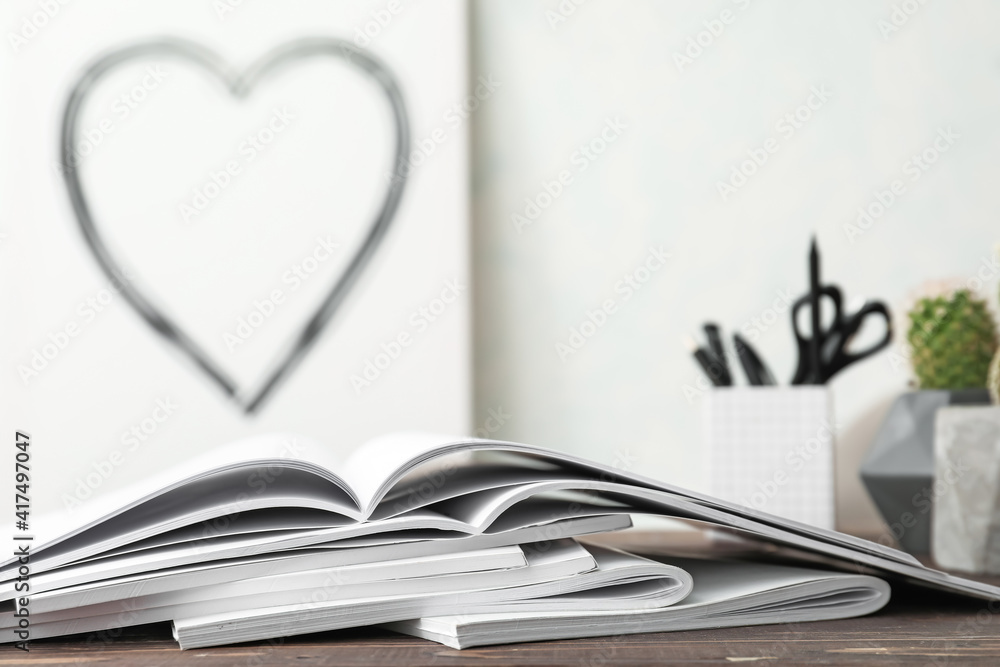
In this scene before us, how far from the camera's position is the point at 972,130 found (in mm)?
1004

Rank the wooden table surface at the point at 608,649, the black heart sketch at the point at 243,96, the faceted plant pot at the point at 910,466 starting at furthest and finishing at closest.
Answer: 1. the black heart sketch at the point at 243,96
2. the faceted plant pot at the point at 910,466
3. the wooden table surface at the point at 608,649

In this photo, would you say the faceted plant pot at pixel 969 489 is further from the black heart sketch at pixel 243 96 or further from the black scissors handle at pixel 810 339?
the black heart sketch at pixel 243 96

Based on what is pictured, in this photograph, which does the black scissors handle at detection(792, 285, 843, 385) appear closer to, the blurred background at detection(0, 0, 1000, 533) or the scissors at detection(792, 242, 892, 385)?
the scissors at detection(792, 242, 892, 385)

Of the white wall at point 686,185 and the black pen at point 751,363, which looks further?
the white wall at point 686,185

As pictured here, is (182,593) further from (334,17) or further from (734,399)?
(334,17)

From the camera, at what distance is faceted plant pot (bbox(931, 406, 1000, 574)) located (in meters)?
0.56

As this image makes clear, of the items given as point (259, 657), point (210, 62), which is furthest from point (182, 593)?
point (210, 62)

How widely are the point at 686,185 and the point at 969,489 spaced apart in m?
0.55

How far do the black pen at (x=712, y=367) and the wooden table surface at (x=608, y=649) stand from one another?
1.35ft

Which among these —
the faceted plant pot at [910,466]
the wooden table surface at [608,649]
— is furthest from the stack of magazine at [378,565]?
the faceted plant pot at [910,466]

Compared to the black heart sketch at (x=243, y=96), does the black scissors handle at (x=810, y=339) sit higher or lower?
lower

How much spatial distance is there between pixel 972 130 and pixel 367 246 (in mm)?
779

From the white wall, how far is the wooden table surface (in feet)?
2.00

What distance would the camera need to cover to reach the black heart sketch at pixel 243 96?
0.95 m
